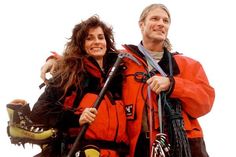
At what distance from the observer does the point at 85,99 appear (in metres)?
5.75

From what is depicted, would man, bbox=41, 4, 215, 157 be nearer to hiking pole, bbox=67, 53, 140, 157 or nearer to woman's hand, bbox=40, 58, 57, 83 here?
woman's hand, bbox=40, 58, 57, 83

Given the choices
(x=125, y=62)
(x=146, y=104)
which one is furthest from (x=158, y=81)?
(x=125, y=62)

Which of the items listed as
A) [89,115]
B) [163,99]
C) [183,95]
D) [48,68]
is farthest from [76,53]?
[183,95]

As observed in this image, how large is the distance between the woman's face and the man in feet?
1.21

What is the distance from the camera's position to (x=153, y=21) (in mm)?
6168

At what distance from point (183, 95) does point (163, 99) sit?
24cm

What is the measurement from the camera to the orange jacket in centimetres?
568

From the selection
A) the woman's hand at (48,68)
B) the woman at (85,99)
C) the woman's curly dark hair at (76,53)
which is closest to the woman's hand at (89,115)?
the woman at (85,99)

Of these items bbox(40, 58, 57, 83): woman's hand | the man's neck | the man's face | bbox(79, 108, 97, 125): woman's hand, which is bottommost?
bbox(79, 108, 97, 125): woman's hand

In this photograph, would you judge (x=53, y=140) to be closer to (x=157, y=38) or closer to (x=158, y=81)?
(x=158, y=81)

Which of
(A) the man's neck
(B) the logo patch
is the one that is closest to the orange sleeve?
(A) the man's neck

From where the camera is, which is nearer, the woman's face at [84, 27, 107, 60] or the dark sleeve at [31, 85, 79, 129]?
the dark sleeve at [31, 85, 79, 129]

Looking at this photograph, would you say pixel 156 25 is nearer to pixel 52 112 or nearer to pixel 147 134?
pixel 147 134

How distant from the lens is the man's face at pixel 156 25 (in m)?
6.12
